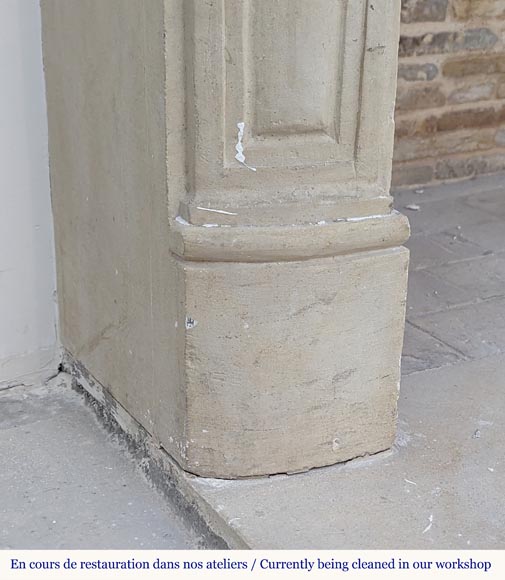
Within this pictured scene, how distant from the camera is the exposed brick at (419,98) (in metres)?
4.98

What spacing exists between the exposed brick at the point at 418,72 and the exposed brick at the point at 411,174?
0.49 metres

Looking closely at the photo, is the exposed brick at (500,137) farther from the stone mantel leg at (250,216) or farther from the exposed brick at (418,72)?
the stone mantel leg at (250,216)

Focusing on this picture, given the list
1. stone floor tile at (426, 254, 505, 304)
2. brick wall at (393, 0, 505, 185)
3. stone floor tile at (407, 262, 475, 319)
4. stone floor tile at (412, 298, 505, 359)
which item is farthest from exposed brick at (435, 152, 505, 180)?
stone floor tile at (412, 298, 505, 359)

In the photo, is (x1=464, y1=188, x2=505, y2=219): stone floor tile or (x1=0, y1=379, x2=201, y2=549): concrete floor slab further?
(x1=464, y1=188, x2=505, y2=219): stone floor tile

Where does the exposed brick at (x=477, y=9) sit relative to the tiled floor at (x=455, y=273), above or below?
above

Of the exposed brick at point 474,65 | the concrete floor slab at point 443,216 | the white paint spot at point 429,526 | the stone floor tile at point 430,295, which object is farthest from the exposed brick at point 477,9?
the white paint spot at point 429,526

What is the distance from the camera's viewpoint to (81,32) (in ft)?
7.61

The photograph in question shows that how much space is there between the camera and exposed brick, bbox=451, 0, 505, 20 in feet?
16.4

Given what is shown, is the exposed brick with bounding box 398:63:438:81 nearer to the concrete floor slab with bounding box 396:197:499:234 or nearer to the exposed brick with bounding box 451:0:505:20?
the exposed brick with bounding box 451:0:505:20

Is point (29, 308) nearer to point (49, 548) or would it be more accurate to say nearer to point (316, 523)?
point (49, 548)

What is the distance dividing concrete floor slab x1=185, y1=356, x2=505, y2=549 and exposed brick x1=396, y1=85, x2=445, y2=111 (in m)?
2.78

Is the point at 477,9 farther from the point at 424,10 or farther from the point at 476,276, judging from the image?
the point at 476,276

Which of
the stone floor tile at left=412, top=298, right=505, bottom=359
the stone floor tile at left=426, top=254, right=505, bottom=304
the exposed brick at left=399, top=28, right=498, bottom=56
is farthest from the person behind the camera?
the exposed brick at left=399, top=28, right=498, bottom=56

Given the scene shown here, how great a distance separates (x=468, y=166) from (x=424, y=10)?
3.25ft
